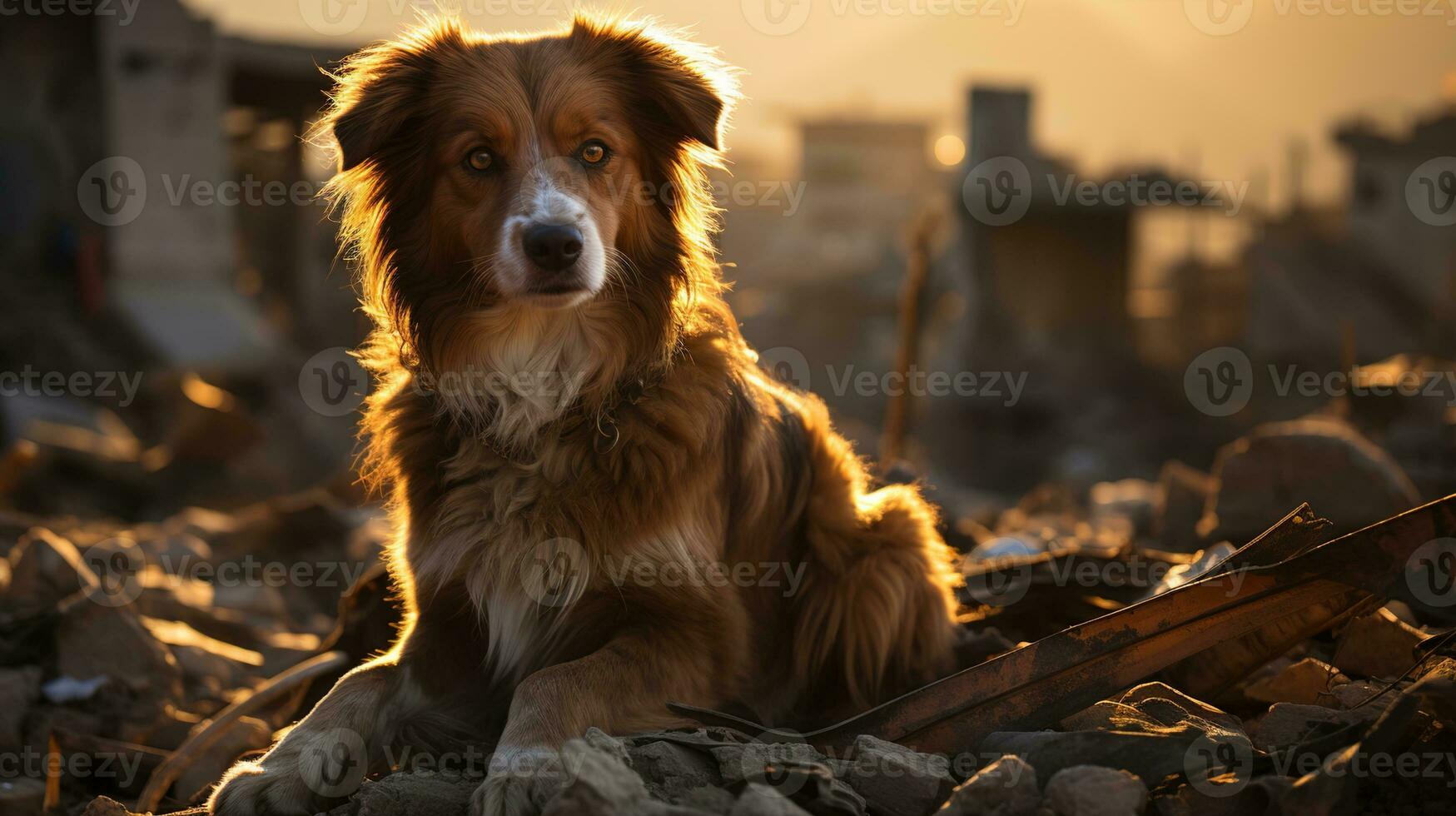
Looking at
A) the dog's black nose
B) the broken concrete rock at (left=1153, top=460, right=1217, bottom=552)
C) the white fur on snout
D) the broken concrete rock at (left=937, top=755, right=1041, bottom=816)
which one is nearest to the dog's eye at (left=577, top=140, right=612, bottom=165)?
the white fur on snout

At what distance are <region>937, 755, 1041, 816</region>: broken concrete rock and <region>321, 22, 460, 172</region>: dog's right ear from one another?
297cm

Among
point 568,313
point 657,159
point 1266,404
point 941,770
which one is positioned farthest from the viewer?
point 1266,404

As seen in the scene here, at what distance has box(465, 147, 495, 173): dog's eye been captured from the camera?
14.0ft

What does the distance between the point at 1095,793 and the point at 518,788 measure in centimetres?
151

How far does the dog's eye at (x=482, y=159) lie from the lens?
14.0 feet

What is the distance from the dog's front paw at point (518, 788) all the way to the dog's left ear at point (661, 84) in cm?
242

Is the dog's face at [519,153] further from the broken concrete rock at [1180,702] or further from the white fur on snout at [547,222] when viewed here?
the broken concrete rock at [1180,702]

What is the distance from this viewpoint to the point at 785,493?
14.9 feet

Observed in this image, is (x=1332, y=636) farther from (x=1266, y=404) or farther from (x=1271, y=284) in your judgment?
(x=1271, y=284)

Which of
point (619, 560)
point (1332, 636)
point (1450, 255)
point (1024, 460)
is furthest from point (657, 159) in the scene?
point (1450, 255)

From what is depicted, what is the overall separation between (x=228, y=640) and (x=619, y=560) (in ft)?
11.7

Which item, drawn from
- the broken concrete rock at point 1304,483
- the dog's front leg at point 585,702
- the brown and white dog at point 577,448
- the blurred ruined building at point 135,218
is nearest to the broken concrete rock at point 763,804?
the dog's front leg at point 585,702

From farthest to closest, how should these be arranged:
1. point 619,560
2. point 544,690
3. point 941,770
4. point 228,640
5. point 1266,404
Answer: point 1266,404 < point 228,640 < point 619,560 < point 544,690 < point 941,770

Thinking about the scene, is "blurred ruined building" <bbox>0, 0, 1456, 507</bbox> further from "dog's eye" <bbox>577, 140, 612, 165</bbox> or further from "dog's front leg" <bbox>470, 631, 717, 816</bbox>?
"dog's front leg" <bbox>470, 631, 717, 816</bbox>
